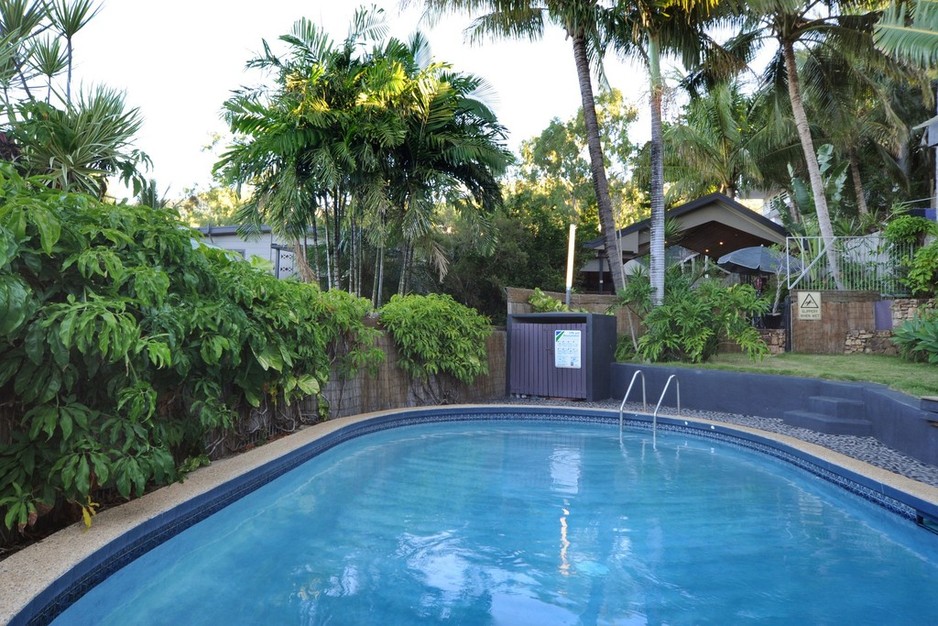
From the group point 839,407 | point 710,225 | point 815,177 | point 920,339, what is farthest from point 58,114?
point 710,225

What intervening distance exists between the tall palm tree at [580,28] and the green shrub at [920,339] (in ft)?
14.7

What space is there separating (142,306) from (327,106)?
6.86 meters

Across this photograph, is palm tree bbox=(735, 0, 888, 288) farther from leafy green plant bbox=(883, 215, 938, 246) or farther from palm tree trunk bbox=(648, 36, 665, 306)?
palm tree trunk bbox=(648, 36, 665, 306)

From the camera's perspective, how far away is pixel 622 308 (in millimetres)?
11422

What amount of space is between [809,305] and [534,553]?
359 inches

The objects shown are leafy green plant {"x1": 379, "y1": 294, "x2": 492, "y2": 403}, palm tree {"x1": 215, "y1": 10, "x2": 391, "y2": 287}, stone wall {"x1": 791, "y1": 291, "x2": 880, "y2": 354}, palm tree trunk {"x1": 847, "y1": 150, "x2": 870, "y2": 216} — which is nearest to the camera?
leafy green plant {"x1": 379, "y1": 294, "x2": 492, "y2": 403}

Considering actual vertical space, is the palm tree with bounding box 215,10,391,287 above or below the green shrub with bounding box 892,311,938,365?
above

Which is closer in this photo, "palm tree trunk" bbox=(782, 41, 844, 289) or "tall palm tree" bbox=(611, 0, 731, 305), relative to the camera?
"tall palm tree" bbox=(611, 0, 731, 305)

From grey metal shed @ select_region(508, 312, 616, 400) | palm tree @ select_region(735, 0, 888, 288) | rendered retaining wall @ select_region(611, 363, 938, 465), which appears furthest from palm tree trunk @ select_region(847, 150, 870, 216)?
rendered retaining wall @ select_region(611, 363, 938, 465)

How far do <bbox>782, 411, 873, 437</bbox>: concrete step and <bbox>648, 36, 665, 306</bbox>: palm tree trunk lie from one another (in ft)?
12.3

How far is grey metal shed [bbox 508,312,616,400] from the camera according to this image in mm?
9883

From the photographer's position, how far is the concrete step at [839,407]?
278 inches

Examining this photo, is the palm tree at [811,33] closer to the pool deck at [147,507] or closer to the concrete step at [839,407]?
the concrete step at [839,407]

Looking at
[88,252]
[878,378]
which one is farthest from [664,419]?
[88,252]
